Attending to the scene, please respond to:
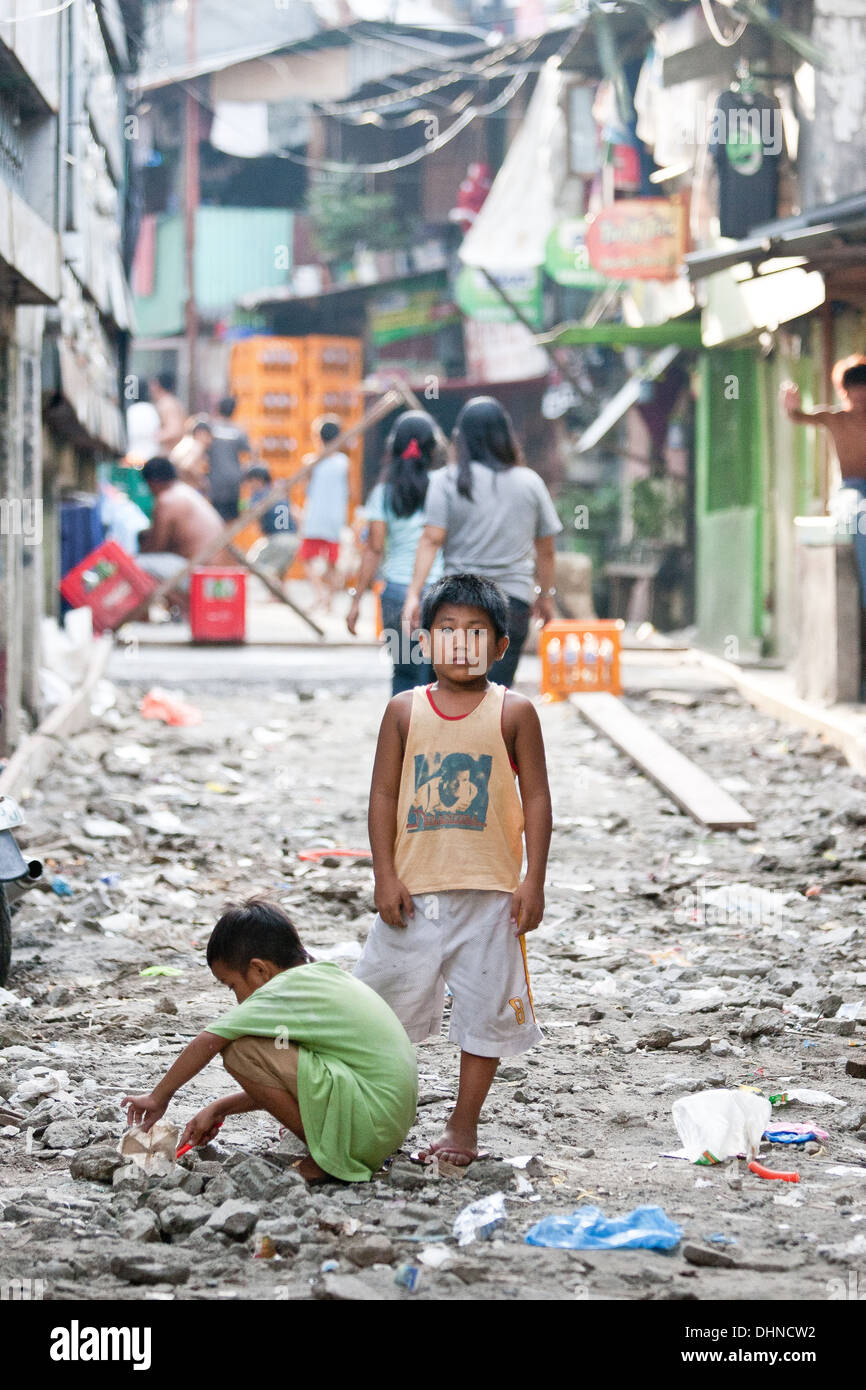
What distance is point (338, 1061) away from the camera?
370 cm

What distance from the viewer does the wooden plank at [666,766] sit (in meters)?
8.42

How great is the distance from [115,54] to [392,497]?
36.2 ft

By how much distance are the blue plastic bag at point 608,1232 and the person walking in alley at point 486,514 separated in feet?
13.0

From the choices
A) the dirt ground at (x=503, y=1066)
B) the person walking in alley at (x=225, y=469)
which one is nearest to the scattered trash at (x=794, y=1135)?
the dirt ground at (x=503, y=1066)

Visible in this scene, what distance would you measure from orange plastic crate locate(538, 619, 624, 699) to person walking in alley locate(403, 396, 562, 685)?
5770mm

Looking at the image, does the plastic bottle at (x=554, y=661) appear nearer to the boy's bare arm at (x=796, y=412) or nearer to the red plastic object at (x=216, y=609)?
the boy's bare arm at (x=796, y=412)

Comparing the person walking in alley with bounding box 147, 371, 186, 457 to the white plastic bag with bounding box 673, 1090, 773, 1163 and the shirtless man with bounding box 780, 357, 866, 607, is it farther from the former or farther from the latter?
the white plastic bag with bounding box 673, 1090, 773, 1163

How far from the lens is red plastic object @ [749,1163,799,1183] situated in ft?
12.3

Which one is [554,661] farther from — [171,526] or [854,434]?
[171,526]

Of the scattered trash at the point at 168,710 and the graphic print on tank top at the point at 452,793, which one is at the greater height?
the graphic print on tank top at the point at 452,793

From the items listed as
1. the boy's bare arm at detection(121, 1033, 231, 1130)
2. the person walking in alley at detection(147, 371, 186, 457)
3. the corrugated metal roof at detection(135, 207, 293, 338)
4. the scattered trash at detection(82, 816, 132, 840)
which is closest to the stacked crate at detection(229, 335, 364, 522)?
the corrugated metal roof at detection(135, 207, 293, 338)

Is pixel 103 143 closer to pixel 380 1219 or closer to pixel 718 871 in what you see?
pixel 718 871

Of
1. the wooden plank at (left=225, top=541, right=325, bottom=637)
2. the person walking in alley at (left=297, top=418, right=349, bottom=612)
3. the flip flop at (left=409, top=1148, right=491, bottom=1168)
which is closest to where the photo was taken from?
the flip flop at (left=409, top=1148, right=491, bottom=1168)

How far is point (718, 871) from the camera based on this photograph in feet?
24.4
